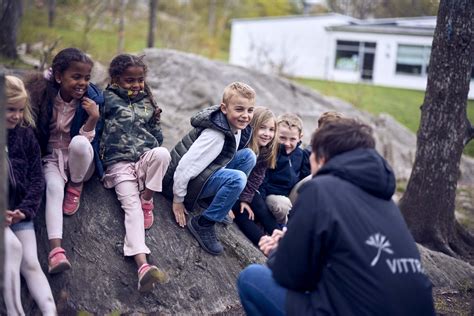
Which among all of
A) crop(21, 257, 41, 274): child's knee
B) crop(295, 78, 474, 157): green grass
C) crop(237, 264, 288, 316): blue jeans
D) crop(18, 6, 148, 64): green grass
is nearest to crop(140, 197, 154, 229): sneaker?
crop(21, 257, 41, 274): child's knee

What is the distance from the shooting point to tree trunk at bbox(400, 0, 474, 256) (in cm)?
696

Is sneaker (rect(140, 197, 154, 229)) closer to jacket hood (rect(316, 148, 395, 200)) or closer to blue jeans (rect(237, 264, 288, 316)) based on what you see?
blue jeans (rect(237, 264, 288, 316))

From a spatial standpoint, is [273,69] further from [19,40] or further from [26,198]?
[26,198]

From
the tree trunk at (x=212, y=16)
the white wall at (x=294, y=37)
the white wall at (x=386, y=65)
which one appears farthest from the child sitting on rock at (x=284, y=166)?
the tree trunk at (x=212, y=16)

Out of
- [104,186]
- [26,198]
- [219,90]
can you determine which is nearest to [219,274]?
[104,186]

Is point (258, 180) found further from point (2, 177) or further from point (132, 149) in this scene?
point (2, 177)

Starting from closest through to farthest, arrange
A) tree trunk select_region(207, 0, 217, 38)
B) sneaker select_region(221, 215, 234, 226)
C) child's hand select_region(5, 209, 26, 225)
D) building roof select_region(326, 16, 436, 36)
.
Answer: child's hand select_region(5, 209, 26, 225)
sneaker select_region(221, 215, 234, 226)
building roof select_region(326, 16, 436, 36)
tree trunk select_region(207, 0, 217, 38)

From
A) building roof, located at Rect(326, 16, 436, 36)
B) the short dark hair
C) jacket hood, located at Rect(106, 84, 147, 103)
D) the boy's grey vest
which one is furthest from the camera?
building roof, located at Rect(326, 16, 436, 36)

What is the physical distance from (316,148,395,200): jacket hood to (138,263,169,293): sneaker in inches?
62.8

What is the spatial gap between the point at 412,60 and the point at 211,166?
32.8m

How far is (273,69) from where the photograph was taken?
20047mm

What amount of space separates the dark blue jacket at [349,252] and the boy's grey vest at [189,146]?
6.09ft

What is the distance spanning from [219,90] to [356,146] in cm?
713

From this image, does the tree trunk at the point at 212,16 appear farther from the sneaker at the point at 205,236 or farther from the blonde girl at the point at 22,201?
the blonde girl at the point at 22,201
